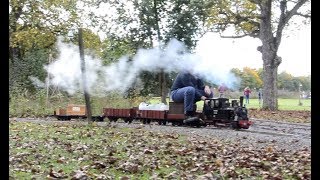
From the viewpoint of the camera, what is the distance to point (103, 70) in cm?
2162

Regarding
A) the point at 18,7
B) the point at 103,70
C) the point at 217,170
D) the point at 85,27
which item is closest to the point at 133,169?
the point at 217,170

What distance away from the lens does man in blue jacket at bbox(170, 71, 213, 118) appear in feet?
55.3

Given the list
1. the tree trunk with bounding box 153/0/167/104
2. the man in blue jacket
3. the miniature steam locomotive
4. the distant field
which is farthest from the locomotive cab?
the tree trunk with bounding box 153/0/167/104

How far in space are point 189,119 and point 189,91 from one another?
97 cm

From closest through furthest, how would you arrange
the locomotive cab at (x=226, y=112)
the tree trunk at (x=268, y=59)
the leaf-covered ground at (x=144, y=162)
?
the leaf-covered ground at (x=144, y=162) → the locomotive cab at (x=226, y=112) → the tree trunk at (x=268, y=59)

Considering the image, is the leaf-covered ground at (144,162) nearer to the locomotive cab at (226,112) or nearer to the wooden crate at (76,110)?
the locomotive cab at (226,112)

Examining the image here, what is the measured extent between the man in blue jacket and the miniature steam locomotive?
290 millimetres

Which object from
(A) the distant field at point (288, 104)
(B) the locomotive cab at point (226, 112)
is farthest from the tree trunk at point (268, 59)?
(B) the locomotive cab at point (226, 112)

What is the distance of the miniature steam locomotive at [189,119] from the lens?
51.5 feet

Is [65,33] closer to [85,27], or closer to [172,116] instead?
[85,27]

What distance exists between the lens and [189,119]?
16625 millimetres

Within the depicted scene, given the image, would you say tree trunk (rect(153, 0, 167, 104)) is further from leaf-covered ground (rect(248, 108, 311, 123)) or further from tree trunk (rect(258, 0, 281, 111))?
tree trunk (rect(258, 0, 281, 111))

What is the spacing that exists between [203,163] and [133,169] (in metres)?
1.17

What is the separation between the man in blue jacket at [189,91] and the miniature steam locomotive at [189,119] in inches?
11.4
